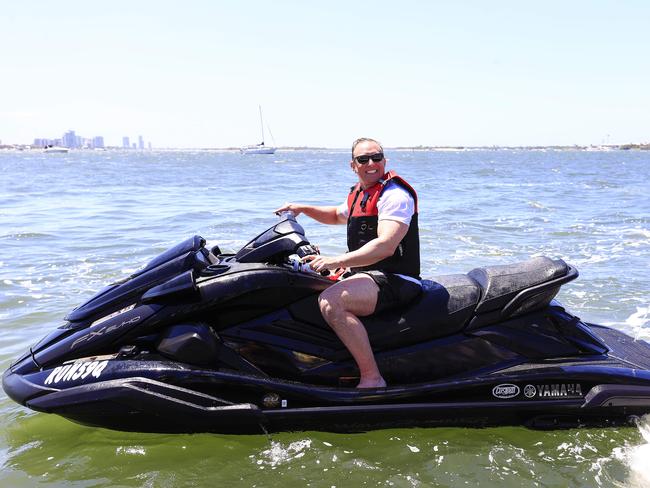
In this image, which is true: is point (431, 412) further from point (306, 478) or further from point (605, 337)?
point (605, 337)

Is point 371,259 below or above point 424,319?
above

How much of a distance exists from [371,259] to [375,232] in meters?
0.24

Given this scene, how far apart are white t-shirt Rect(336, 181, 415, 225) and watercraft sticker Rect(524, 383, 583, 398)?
1170 millimetres

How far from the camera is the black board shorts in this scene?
3479 mm

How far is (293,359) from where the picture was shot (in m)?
3.53

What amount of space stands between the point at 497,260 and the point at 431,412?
606 cm

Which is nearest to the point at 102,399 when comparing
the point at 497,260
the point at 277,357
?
the point at 277,357

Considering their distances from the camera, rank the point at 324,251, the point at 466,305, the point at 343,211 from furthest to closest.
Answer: the point at 324,251, the point at 343,211, the point at 466,305

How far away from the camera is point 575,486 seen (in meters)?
3.18

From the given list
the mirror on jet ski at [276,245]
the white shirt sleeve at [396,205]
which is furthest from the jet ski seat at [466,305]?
the mirror on jet ski at [276,245]

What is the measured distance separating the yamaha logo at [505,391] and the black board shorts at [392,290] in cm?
69

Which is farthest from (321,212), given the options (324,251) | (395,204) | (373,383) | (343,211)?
(324,251)

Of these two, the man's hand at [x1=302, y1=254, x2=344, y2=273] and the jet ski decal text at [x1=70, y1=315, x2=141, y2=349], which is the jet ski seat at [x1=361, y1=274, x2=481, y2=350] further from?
the jet ski decal text at [x1=70, y1=315, x2=141, y2=349]

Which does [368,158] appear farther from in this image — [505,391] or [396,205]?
[505,391]
